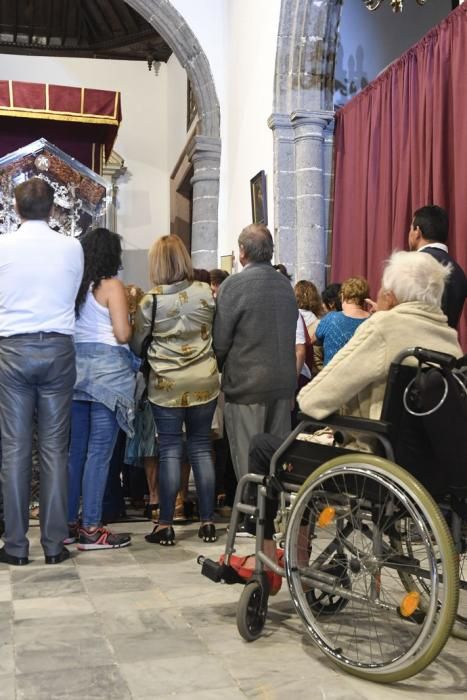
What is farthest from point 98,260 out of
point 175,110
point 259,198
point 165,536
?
point 175,110

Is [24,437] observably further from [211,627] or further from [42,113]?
[42,113]

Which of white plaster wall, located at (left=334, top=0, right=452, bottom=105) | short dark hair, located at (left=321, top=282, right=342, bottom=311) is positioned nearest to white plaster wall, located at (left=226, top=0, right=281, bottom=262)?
white plaster wall, located at (left=334, top=0, right=452, bottom=105)

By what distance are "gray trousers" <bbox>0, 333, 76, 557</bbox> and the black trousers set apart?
3.60 ft

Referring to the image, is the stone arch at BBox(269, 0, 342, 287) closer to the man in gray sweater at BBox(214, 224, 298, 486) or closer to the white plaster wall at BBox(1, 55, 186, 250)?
the man in gray sweater at BBox(214, 224, 298, 486)

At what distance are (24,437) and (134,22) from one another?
10707 millimetres

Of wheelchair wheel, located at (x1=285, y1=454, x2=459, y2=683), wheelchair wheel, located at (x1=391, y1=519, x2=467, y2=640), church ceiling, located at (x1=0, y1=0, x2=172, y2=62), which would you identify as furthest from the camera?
church ceiling, located at (x1=0, y1=0, x2=172, y2=62)

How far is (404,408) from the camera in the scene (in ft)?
7.75

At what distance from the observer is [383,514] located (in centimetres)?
231

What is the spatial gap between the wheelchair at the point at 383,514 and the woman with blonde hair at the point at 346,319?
1754 millimetres

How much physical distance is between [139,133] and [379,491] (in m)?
11.6

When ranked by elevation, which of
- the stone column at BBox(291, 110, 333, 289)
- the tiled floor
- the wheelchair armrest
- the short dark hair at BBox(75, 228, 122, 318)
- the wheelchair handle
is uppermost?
the stone column at BBox(291, 110, 333, 289)

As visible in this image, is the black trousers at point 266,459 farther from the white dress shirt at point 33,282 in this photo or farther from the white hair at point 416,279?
the white dress shirt at point 33,282

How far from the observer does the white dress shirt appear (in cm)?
352

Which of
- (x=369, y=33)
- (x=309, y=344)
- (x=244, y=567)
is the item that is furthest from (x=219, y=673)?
(x=369, y=33)
